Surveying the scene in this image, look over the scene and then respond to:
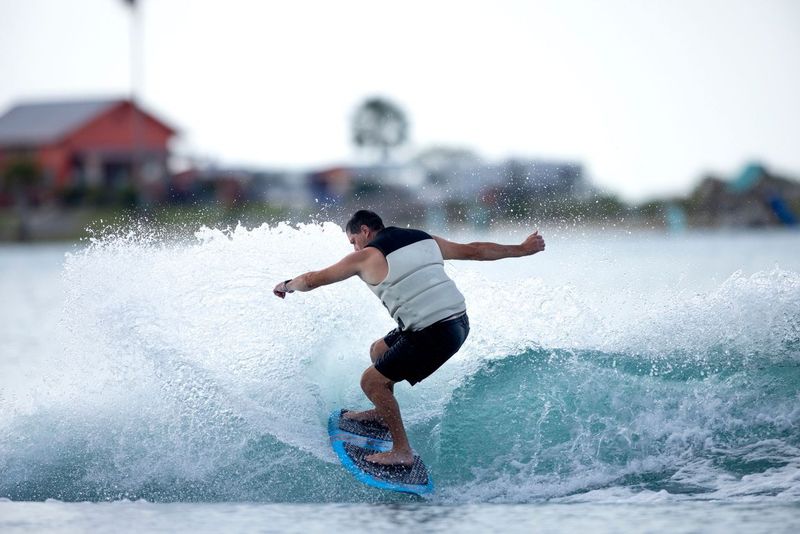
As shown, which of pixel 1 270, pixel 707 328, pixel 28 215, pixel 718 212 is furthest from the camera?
pixel 28 215

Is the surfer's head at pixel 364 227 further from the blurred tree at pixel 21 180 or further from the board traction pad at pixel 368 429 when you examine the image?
the blurred tree at pixel 21 180

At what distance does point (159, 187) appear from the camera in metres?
62.4

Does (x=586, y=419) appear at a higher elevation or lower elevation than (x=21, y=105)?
lower

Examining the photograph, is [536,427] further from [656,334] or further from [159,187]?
[159,187]

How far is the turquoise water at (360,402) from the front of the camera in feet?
25.3

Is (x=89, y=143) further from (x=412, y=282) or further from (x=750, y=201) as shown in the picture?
(x=412, y=282)

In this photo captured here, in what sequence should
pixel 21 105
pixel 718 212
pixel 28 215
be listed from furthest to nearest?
1. pixel 21 105
2. pixel 28 215
3. pixel 718 212

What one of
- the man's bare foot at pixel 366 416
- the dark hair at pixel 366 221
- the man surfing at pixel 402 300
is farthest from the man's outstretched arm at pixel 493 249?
the man's bare foot at pixel 366 416

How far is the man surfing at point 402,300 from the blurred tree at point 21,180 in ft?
183

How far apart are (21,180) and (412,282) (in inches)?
2256

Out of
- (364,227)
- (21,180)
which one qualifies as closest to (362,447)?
(364,227)

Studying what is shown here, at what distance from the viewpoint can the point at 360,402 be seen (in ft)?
29.3

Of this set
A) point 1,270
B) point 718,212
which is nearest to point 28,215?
point 1,270

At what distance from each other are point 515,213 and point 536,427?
1375 inches
